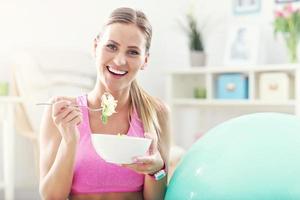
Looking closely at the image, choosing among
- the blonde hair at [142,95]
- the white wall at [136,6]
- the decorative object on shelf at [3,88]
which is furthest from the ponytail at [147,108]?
the white wall at [136,6]

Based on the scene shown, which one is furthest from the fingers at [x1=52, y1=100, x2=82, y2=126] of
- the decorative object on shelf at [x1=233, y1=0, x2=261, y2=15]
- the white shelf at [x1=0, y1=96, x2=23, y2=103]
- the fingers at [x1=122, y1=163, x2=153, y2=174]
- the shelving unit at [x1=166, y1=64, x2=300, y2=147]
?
the decorative object on shelf at [x1=233, y1=0, x2=261, y2=15]

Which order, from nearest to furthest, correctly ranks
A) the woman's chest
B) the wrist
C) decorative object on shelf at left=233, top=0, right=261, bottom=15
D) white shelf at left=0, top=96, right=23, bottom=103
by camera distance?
the wrist < the woman's chest < white shelf at left=0, top=96, right=23, bottom=103 < decorative object on shelf at left=233, top=0, right=261, bottom=15

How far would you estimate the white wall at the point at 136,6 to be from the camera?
2943 millimetres

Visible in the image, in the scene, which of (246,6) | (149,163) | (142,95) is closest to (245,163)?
(149,163)

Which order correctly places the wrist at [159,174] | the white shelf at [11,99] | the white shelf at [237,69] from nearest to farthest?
the wrist at [159,174] < the white shelf at [11,99] < the white shelf at [237,69]

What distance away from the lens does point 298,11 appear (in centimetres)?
298

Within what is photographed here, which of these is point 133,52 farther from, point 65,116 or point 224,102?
point 224,102

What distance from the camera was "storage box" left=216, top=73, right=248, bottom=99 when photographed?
10.3 ft

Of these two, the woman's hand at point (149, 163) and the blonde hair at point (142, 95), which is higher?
the blonde hair at point (142, 95)

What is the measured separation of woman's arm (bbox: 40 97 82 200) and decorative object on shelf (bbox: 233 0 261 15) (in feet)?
7.63

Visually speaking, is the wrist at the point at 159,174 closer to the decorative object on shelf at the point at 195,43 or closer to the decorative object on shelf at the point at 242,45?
A: the decorative object on shelf at the point at 242,45

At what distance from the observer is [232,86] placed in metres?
3.18

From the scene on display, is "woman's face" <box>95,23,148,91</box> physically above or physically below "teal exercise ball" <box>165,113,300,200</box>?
above

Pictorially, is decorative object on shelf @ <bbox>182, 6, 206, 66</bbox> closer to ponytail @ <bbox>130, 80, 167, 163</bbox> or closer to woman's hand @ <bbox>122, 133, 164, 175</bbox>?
ponytail @ <bbox>130, 80, 167, 163</bbox>
